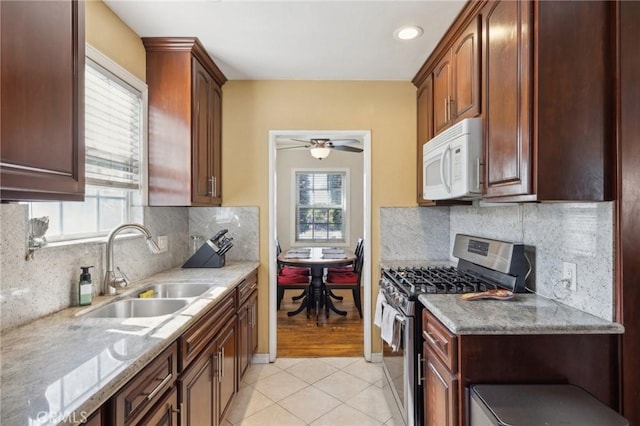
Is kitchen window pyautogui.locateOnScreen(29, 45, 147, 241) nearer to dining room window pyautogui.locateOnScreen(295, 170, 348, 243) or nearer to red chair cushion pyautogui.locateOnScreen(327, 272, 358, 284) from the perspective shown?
red chair cushion pyautogui.locateOnScreen(327, 272, 358, 284)

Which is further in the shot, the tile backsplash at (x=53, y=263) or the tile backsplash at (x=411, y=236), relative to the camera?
the tile backsplash at (x=411, y=236)

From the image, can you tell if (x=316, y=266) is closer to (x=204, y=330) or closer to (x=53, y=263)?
(x=204, y=330)

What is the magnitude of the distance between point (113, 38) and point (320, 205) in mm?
4308

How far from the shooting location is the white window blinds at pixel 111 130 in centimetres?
184

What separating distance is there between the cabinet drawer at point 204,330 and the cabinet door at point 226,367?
0.26 ft

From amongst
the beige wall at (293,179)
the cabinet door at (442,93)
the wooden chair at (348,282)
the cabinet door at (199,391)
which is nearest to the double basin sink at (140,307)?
the cabinet door at (199,391)

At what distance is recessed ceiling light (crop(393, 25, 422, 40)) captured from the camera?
2171 millimetres

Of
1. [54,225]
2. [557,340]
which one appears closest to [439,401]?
[557,340]

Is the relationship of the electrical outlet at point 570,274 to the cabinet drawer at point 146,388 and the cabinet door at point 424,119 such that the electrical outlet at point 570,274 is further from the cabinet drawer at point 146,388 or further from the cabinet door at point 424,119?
the cabinet drawer at point 146,388

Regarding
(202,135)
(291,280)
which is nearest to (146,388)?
(202,135)

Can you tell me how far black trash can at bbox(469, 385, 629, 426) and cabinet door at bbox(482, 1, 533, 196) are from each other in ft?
2.57

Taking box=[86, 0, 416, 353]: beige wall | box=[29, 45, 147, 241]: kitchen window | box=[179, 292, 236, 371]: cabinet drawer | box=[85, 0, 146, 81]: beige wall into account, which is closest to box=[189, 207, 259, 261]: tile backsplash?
box=[86, 0, 416, 353]: beige wall

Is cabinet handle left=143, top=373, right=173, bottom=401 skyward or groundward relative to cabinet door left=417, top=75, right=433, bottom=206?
groundward

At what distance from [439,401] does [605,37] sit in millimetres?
1727
